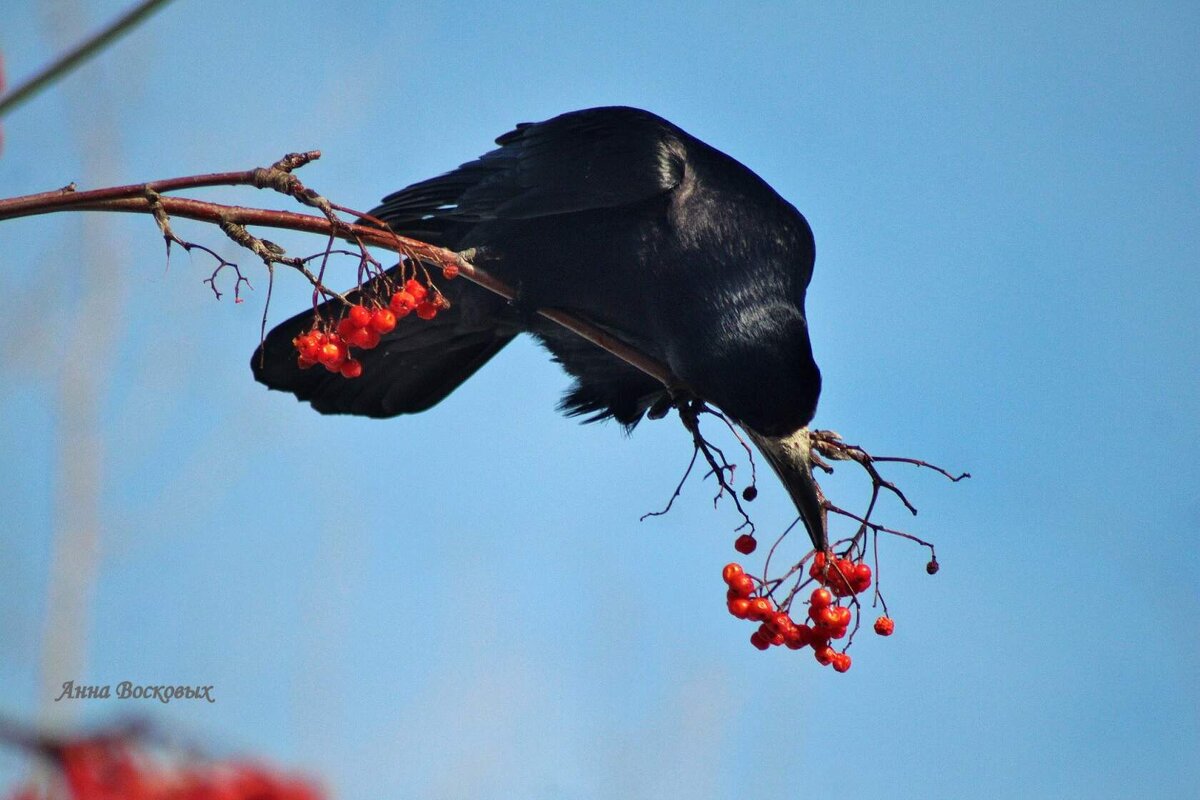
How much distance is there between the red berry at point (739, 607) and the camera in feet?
11.3

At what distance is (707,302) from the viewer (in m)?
4.34

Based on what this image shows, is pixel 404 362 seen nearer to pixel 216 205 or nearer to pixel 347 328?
pixel 347 328

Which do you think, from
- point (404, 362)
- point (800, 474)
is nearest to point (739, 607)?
point (800, 474)

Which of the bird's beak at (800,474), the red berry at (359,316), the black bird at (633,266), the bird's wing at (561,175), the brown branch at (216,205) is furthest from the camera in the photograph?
the bird's wing at (561,175)

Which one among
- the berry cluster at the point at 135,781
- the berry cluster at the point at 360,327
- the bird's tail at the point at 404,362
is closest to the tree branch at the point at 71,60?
the berry cluster at the point at 135,781

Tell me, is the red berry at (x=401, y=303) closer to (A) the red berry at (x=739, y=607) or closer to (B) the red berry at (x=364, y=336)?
(B) the red berry at (x=364, y=336)

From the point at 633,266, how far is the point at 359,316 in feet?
4.81

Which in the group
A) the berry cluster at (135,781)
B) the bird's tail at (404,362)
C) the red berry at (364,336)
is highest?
the bird's tail at (404,362)

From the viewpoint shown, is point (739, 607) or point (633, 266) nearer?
point (739, 607)

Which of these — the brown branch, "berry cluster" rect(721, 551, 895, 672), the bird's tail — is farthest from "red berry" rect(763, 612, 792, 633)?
the bird's tail

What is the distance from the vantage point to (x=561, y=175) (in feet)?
15.3

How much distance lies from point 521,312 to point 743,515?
3.96 ft

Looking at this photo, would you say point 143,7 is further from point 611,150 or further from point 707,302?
point 611,150

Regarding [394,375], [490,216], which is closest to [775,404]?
[490,216]
